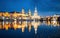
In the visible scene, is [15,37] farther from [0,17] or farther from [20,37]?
[0,17]

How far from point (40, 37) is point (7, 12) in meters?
1.83

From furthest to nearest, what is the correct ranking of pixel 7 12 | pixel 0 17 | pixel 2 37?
pixel 0 17
pixel 7 12
pixel 2 37

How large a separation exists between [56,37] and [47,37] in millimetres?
165

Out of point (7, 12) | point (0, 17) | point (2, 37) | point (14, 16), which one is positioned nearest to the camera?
point (2, 37)

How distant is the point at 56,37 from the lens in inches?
133

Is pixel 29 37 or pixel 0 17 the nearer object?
pixel 29 37

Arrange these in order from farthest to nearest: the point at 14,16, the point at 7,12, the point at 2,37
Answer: the point at 14,16
the point at 7,12
the point at 2,37

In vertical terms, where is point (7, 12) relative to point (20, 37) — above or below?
above

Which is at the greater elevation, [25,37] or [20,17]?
[20,17]

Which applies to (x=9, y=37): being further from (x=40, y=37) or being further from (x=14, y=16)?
(x=14, y=16)

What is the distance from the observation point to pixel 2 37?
337 centimetres

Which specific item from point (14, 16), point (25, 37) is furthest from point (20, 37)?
point (14, 16)

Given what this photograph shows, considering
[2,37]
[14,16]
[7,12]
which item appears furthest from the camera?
[14,16]

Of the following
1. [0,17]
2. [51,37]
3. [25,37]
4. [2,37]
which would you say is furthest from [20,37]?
[0,17]
